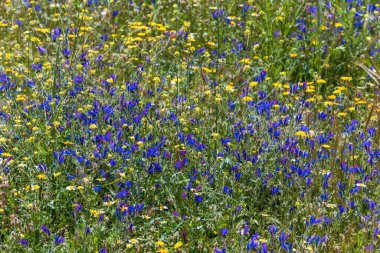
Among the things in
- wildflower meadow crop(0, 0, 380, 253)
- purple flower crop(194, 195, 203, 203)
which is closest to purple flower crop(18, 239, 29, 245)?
wildflower meadow crop(0, 0, 380, 253)

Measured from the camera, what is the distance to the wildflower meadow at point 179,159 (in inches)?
138

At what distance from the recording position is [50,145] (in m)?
3.99

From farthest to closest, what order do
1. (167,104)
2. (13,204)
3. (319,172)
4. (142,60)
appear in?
(142,60) < (167,104) < (319,172) < (13,204)

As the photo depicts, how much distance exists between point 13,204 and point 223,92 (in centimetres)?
151

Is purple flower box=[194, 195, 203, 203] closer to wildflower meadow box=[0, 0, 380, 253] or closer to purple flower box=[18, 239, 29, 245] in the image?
wildflower meadow box=[0, 0, 380, 253]

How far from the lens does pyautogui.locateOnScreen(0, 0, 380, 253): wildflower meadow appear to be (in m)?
3.51

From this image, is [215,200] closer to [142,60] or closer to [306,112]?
[306,112]

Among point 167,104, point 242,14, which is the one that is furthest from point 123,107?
point 242,14

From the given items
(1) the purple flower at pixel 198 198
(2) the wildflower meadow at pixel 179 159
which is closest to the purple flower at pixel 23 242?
(2) the wildflower meadow at pixel 179 159

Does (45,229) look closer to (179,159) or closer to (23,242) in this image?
(23,242)

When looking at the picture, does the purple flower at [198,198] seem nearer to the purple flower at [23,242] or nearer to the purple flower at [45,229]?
the purple flower at [45,229]

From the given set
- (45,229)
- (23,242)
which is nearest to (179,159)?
(45,229)

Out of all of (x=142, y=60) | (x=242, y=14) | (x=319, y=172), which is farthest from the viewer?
(x=242, y=14)

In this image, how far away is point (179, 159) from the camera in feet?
12.6
